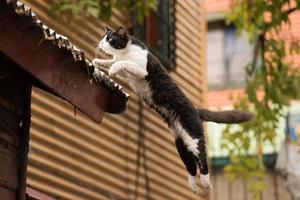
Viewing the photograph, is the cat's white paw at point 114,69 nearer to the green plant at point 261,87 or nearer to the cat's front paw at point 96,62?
the cat's front paw at point 96,62

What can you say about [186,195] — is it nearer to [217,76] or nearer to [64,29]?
[64,29]

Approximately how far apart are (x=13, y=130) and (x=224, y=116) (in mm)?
1170

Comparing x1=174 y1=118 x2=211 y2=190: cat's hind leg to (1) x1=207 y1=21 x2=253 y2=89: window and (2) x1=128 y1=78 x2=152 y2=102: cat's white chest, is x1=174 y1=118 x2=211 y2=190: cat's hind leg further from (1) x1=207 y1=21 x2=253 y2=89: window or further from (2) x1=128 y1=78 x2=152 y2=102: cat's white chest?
(1) x1=207 y1=21 x2=253 y2=89: window

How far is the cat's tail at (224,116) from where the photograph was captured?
12.3 ft

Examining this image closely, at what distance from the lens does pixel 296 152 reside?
1203cm

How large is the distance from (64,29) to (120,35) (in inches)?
195

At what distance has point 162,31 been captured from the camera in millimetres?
11211

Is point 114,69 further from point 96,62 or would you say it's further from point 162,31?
point 162,31

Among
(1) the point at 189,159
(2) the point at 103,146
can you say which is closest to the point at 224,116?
(1) the point at 189,159

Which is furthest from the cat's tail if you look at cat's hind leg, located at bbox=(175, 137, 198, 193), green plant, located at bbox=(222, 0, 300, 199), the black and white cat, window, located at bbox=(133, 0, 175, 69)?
window, located at bbox=(133, 0, 175, 69)

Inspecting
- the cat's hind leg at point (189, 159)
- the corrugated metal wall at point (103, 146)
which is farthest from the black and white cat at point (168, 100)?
the corrugated metal wall at point (103, 146)

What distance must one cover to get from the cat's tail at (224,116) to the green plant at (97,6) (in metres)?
4.29

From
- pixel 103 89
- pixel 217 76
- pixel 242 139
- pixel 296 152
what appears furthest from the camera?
pixel 217 76

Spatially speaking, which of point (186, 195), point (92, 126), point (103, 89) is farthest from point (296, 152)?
point (103, 89)
